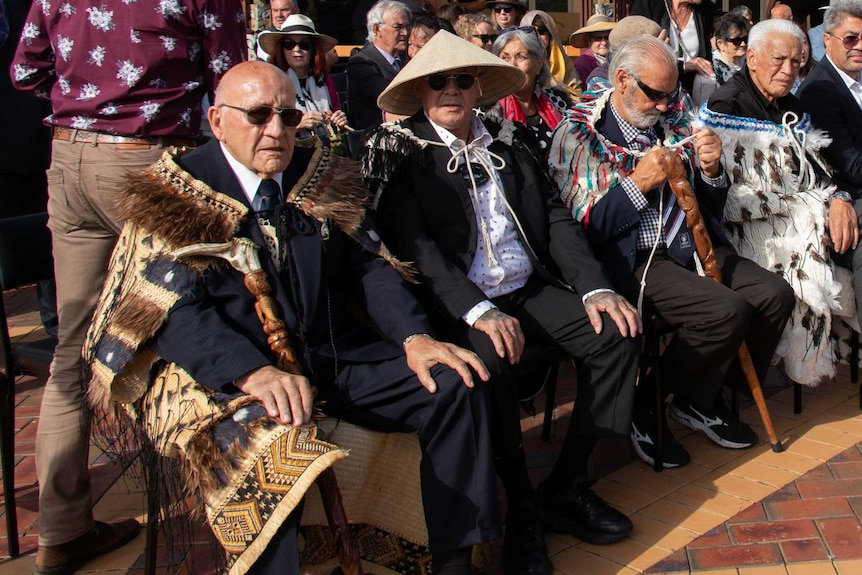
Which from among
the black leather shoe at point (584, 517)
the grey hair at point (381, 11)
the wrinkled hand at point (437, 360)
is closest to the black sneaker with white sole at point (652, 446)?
the black leather shoe at point (584, 517)

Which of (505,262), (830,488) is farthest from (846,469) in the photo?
(505,262)

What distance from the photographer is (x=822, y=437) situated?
12.5ft

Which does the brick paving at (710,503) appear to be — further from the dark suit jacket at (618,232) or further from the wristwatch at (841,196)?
the wristwatch at (841,196)

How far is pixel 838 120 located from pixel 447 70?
8.18ft

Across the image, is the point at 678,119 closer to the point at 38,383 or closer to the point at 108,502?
the point at 108,502

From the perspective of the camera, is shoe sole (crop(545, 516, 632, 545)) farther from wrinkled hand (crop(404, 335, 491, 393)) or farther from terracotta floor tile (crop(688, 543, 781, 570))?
wrinkled hand (crop(404, 335, 491, 393))

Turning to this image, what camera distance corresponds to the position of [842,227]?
418 centimetres

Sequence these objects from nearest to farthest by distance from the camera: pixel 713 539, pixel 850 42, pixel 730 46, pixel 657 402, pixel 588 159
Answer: pixel 713 539
pixel 657 402
pixel 588 159
pixel 850 42
pixel 730 46

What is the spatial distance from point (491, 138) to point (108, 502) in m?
2.04

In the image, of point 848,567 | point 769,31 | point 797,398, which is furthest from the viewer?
point 769,31

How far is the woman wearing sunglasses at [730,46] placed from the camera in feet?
20.3

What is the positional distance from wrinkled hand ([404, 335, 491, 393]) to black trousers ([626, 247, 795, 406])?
3.76ft

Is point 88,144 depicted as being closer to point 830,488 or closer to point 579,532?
point 579,532

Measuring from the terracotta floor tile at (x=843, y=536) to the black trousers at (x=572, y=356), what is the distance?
2.46 ft
